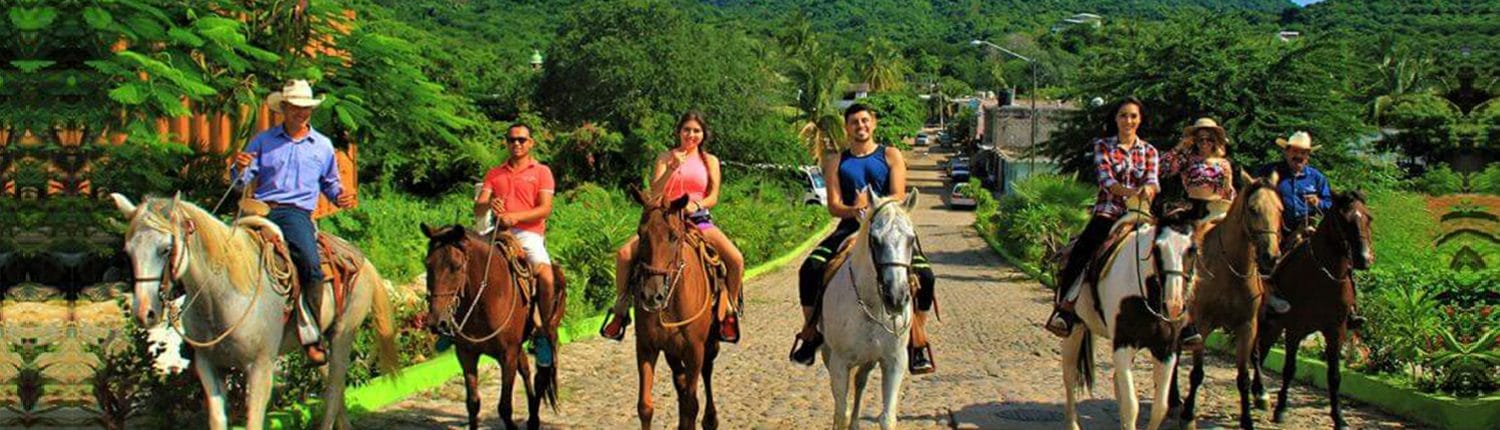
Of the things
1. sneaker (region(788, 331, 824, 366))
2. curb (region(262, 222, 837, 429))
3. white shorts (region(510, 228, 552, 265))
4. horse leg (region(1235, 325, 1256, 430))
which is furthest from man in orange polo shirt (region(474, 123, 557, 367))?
horse leg (region(1235, 325, 1256, 430))

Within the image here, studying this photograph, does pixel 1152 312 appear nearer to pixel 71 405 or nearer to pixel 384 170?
pixel 71 405

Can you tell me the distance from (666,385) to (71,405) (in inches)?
227

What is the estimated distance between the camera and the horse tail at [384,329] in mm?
10609

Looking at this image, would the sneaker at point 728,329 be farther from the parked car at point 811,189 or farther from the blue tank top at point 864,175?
the parked car at point 811,189

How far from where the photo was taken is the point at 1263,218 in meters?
10.2

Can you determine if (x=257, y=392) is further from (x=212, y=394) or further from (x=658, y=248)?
(x=658, y=248)

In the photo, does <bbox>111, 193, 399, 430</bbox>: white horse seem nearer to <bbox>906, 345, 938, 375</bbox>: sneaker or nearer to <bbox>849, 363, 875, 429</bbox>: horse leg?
<bbox>849, 363, 875, 429</bbox>: horse leg

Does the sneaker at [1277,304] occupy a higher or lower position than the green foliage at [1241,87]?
lower

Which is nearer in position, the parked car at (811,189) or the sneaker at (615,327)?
the sneaker at (615,327)

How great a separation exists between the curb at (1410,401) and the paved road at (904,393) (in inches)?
7.6

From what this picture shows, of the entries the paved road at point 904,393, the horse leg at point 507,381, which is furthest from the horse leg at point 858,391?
the horse leg at point 507,381

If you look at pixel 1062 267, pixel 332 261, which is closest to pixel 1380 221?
pixel 1062 267

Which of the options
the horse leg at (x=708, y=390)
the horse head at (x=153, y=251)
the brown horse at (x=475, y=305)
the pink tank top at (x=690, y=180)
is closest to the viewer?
the horse head at (x=153, y=251)

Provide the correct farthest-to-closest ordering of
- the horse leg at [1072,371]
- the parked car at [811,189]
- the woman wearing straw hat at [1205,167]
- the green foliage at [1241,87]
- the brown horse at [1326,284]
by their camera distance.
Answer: the parked car at [811,189]
the green foliage at [1241,87]
the brown horse at [1326,284]
the woman wearing straw hat at [1205,167]
the horse leg at [1072,371]
